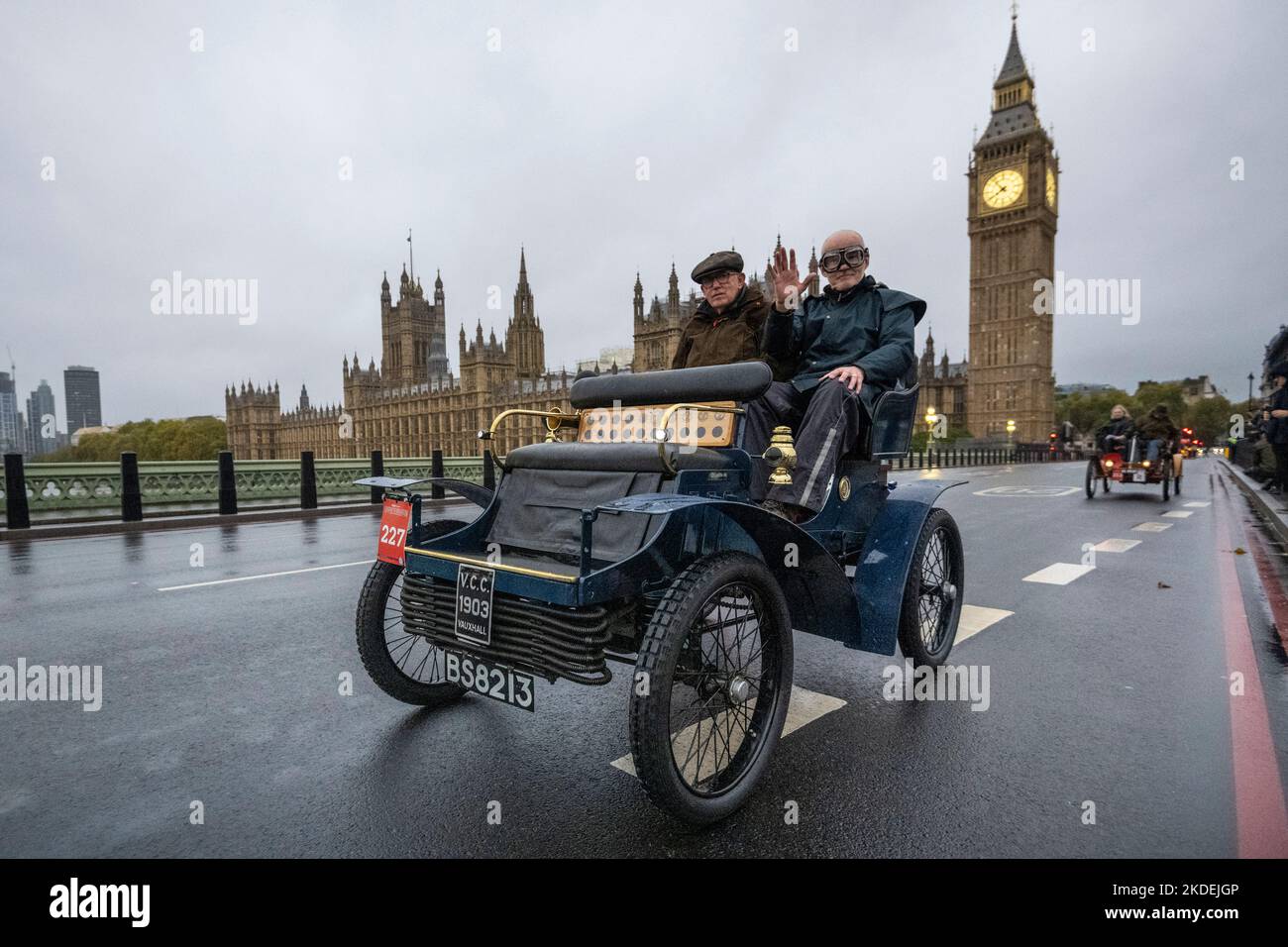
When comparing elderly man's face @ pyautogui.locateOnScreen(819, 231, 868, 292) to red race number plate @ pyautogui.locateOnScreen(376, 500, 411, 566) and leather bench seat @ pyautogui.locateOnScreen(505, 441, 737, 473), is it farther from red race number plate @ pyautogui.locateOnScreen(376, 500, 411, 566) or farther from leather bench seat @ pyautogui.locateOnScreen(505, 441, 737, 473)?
red race number plate @ pyautogui.locateOnScreen(376, 500, 411, 566)

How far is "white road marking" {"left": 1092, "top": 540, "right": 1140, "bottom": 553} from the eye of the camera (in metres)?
7.57

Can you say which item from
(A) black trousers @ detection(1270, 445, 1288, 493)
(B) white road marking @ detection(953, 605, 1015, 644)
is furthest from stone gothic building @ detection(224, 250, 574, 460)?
(B) white road marking @ detection(953, 605, 1015, 644)

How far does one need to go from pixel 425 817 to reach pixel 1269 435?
14.4m

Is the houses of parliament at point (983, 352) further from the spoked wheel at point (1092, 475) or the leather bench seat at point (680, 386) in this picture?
the leather bench seat at point (680, 386)

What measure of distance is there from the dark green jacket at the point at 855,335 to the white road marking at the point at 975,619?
190cm

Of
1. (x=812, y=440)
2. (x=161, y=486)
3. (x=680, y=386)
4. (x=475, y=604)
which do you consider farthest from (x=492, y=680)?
(x=161, y=486)

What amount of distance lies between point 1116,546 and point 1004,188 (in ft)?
345

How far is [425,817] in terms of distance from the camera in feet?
7.45

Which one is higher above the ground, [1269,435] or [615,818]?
[1269,435]

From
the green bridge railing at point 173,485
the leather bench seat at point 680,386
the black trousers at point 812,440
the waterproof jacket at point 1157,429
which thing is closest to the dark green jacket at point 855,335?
the black trousers at point 812,440

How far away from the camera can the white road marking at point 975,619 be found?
14.6 ft

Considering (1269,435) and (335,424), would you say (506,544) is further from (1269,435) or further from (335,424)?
(335,424)

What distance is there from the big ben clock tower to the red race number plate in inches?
3877
